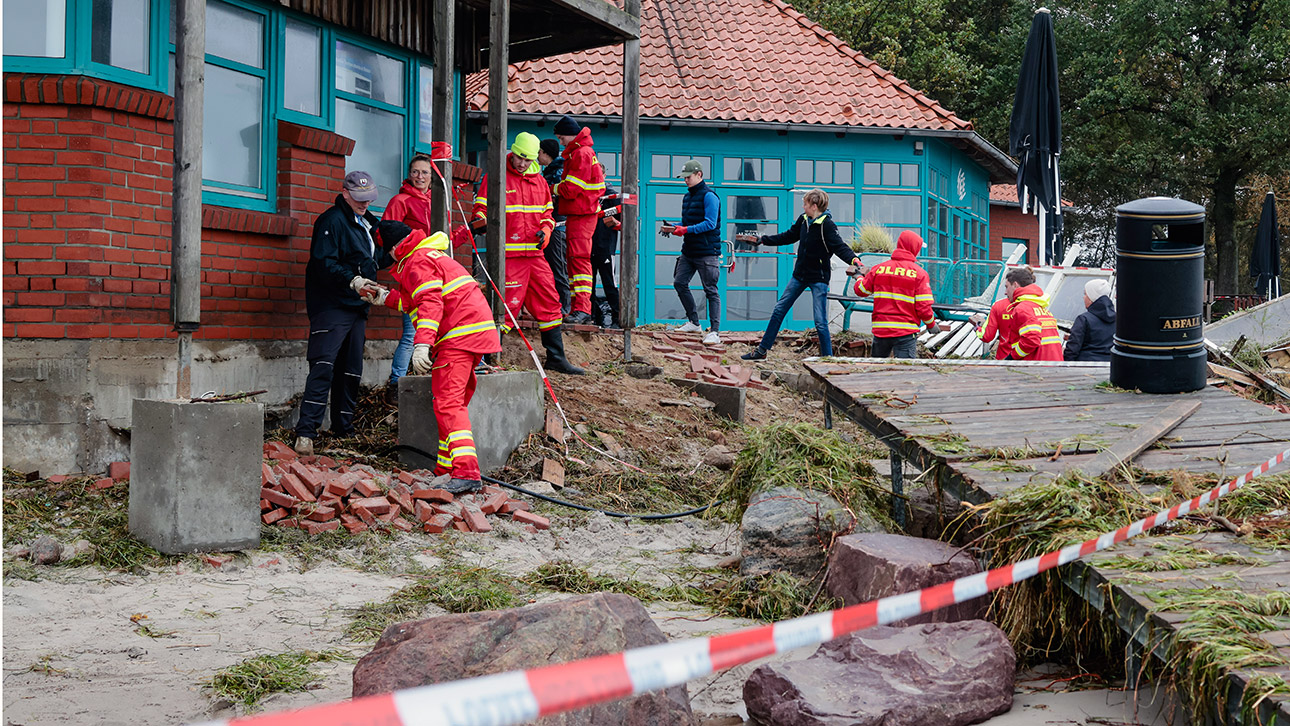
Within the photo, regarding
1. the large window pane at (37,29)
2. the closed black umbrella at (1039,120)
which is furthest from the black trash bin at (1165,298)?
the closed black umbrella at (1039,120)

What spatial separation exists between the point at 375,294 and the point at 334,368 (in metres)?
0.82

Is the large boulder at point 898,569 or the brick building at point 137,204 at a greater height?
the brick building at point 137,204

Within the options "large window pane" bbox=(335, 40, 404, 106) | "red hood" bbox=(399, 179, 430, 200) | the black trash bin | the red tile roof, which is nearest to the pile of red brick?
"red hood" bbox=(399, 179, 430, 200)

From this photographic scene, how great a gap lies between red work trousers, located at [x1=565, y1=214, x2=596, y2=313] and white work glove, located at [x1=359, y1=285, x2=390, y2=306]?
3.66 meters

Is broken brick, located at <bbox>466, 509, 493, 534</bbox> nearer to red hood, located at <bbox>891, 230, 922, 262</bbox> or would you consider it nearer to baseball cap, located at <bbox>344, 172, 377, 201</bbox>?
baseball cap, located at <bbox>344, 172, 377, 201</bbox>

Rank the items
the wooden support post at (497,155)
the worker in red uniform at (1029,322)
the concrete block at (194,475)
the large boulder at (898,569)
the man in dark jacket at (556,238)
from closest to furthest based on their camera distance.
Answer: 1. the large boulder at (898,569)
2. the concrete block at (194,475)
3. the wooden support post at (497,155)
4. the worker in red uniform at (1029,322)
5. the man in dark jacket at (556,238)

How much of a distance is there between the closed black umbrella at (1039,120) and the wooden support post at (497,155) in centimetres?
704

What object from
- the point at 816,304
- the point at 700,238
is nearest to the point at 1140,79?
the point at 700,238

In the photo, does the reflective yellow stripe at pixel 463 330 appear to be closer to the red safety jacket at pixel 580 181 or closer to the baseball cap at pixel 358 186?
the baseball cap at pixel 358 186

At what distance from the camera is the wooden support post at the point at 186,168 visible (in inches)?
233

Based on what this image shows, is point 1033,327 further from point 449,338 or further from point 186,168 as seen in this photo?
point 186,168

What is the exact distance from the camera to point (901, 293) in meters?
10.2

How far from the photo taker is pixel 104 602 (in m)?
4.98

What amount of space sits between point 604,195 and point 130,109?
5128 mm
